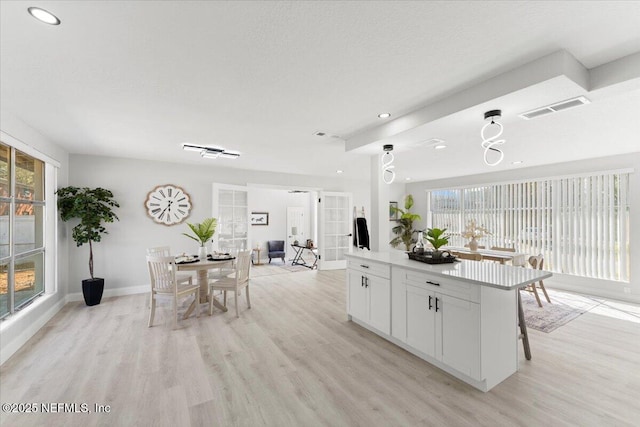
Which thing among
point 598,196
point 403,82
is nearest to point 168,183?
point 403,82

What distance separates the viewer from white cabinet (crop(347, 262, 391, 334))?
3.02 m

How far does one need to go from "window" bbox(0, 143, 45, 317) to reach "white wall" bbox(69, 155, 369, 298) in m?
0.78

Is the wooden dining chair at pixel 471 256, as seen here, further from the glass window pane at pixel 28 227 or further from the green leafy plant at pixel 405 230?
the glass window pane at pixel 28 227

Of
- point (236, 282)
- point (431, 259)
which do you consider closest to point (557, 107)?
point (431, 259)

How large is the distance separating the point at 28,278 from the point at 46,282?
1.74 ft

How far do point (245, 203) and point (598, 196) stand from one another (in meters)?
6.90

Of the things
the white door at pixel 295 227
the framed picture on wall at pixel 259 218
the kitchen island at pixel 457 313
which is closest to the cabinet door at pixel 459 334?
the kitchen island at pixel 457 313

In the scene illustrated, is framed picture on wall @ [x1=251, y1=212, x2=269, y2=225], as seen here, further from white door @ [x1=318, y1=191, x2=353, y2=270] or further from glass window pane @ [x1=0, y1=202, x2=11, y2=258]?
glass window pane @ [x1=0, y1=202, x2=11, y2=258]

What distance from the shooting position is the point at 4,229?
2.98 metres

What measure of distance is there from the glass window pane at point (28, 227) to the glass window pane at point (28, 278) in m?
0.16

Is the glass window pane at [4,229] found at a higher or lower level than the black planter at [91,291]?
higher

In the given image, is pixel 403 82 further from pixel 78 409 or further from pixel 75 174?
pixel 75 174

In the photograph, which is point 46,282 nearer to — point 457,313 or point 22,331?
point 22,331

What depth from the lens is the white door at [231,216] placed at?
5758mm
